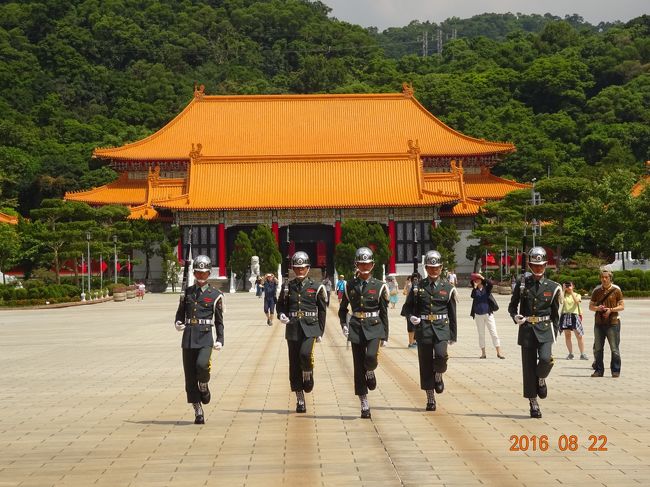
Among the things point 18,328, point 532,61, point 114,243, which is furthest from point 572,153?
point 18,328

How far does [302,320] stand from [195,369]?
150cm

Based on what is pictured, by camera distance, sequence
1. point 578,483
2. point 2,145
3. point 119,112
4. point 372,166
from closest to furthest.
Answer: point 578,483 → point 372,166 → point 2,145 → point 119,112

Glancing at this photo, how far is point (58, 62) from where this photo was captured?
4498 inches

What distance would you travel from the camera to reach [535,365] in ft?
40.5

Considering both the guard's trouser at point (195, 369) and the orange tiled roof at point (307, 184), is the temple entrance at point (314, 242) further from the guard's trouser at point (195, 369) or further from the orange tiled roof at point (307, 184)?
the guard's trouser at point (195, 369)

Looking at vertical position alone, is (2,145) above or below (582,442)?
above

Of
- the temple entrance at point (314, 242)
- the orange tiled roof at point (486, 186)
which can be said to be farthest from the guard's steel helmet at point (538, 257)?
the orange tiled roof at point (486, 186)

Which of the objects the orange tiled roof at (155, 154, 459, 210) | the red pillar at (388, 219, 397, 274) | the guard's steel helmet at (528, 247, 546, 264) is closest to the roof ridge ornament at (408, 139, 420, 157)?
the orange tiled roof at (155, 154, 459, 210)

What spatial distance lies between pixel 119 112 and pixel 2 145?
14.0 meters

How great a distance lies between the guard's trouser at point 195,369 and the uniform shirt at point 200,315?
0.08m

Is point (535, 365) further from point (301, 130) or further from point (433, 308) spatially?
point (301, 130)

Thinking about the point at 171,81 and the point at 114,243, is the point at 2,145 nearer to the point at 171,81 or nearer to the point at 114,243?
the point at 171,81

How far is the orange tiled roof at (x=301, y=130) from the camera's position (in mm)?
74625

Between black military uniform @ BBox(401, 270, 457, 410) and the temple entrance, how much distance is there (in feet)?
187
